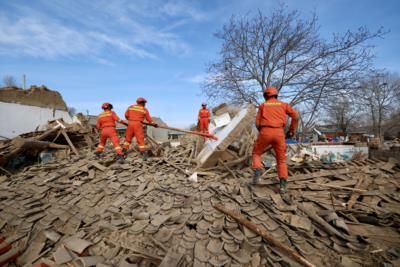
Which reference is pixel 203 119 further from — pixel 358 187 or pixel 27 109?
pixel 27 109

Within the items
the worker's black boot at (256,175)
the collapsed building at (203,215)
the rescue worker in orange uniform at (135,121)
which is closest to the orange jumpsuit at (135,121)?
the rescue worker in orange uniform at (135,121)

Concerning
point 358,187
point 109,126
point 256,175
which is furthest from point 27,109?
point 358,187

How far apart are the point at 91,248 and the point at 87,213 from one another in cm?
121

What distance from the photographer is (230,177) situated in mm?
5211

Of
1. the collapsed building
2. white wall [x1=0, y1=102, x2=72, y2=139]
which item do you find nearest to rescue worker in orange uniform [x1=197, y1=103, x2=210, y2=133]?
the collapsed building

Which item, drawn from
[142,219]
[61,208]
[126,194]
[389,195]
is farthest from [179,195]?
[389,195]

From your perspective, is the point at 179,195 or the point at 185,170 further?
the point at 185,170

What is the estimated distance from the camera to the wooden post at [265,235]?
243 centimetres

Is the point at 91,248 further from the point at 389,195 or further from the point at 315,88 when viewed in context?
the point at 315,88

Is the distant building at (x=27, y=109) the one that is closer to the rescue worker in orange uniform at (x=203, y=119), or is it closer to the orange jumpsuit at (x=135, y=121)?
the orange jumpsuit at (x=135, y=121)

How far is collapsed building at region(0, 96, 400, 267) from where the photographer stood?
8.92 feet

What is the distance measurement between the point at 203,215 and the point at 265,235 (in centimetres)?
102

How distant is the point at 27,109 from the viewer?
33.8 ft

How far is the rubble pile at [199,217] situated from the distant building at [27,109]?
588cm
